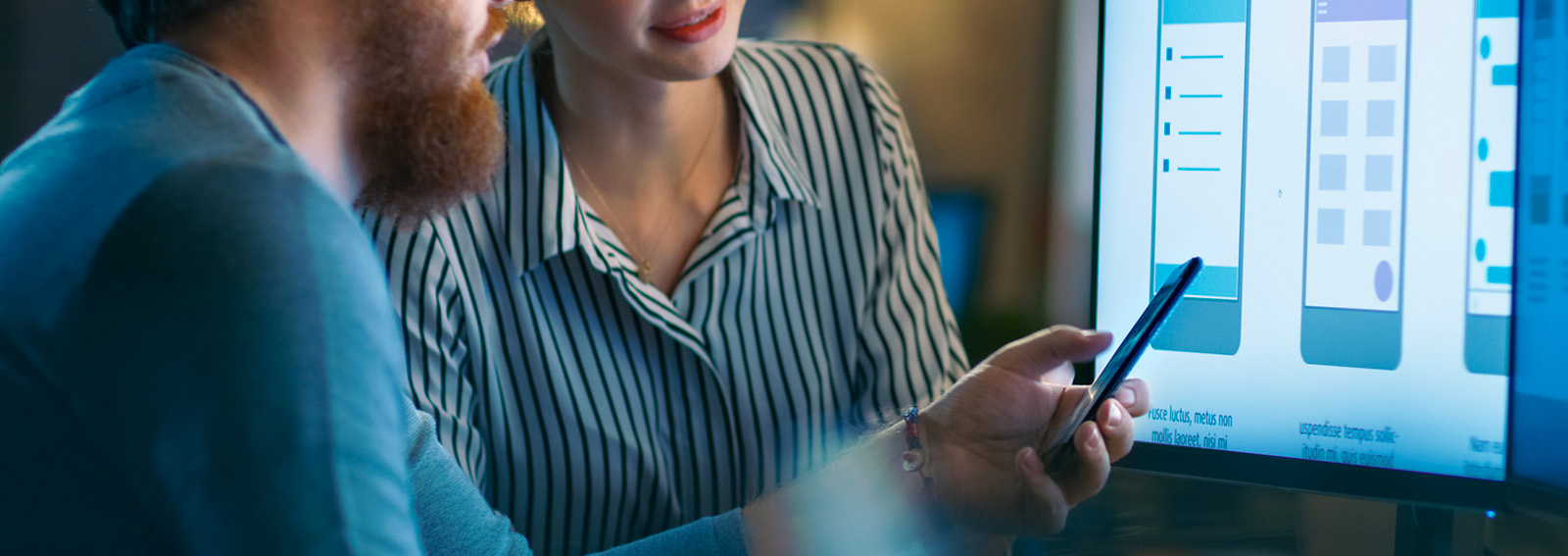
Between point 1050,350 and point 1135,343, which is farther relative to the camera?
point 1050,350

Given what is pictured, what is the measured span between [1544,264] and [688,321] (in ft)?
2.33

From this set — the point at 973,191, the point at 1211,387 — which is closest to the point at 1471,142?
the point at 1211,387

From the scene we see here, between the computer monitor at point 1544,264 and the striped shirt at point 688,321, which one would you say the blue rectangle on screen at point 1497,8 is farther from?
the striped shirt at point 688,321

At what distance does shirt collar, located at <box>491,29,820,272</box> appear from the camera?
99 cm

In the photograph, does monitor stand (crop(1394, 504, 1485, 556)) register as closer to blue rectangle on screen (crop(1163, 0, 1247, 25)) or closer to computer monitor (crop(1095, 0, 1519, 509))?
computer monitor (crop(1095, 0, 1519, 509))

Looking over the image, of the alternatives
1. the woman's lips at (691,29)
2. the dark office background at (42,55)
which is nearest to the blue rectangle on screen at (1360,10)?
the woman's lips at (691,29)

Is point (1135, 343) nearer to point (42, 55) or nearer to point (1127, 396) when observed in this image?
point (1127, 396)

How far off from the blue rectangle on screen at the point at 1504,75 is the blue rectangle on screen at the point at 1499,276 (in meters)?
0.11

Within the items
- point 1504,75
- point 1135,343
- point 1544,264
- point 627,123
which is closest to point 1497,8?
point 1504,75

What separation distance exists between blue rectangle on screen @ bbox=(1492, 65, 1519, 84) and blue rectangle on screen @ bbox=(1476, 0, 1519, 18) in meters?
0.03

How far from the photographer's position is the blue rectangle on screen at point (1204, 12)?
0.66 metres

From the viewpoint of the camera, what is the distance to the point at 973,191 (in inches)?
73.3

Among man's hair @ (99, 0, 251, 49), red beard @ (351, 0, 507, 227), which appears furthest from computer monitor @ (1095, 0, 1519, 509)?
man's hair @ (99, 0, 251, 49)

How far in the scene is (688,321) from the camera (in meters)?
1.05
